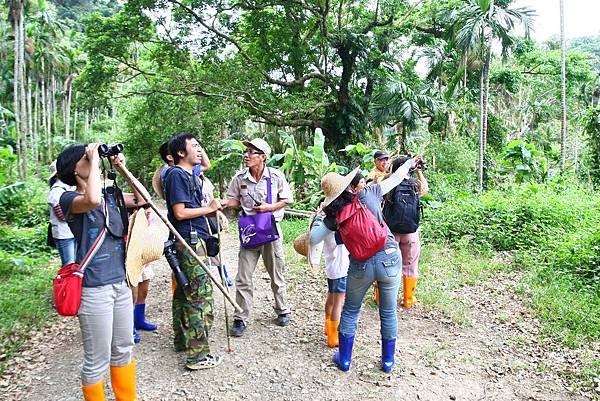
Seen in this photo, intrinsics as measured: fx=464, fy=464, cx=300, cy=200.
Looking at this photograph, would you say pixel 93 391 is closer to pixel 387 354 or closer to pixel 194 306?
pixel 194 306

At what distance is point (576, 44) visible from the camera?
164ft

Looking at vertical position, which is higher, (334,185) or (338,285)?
(334,185)

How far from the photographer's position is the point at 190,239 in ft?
12.1

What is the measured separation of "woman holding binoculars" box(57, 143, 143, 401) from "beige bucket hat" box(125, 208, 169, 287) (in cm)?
5

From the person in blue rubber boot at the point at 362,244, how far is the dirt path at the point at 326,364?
1.11ft

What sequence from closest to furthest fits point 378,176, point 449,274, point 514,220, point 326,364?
point 326,364 → point 378,176 → point 449,274 → point 514,220

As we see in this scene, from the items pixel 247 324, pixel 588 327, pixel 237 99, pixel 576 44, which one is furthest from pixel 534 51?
pixel 576 44

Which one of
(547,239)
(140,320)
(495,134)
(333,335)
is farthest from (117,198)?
(495,134)

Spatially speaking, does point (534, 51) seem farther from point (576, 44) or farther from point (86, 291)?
point (576, 44)

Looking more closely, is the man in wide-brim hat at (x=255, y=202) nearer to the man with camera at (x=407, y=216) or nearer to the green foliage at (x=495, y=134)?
the man with camera at (x=407, y=216)

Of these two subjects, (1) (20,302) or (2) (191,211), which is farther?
(1) (20,302)

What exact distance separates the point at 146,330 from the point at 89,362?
6.24 ft

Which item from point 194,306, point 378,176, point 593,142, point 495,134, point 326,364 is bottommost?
point 326,364

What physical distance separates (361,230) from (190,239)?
1.36 meters
